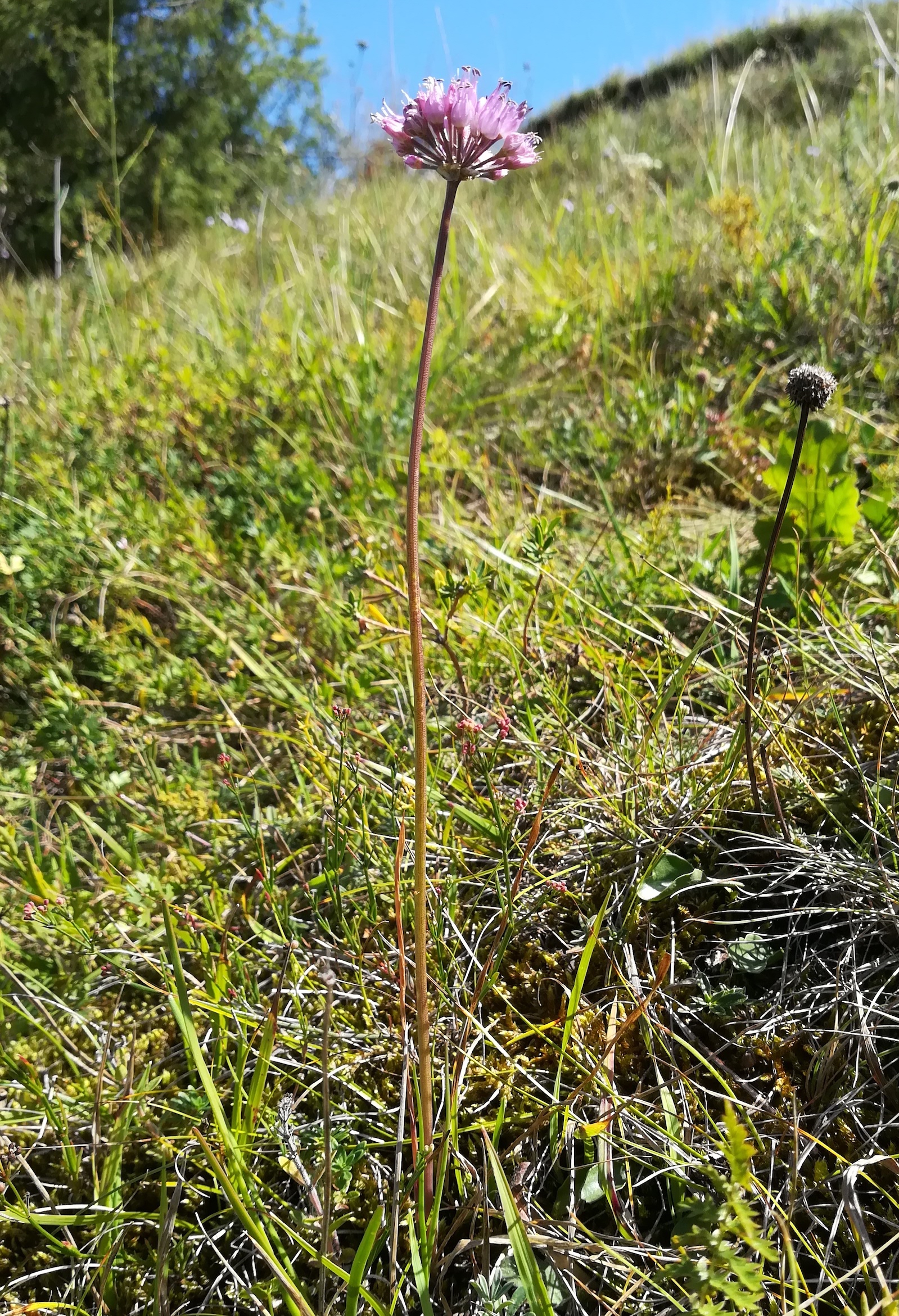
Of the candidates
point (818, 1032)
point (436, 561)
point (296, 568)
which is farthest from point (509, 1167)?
point (296, 568)

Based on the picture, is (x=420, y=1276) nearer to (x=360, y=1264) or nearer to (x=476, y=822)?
(x=360, y=1264)

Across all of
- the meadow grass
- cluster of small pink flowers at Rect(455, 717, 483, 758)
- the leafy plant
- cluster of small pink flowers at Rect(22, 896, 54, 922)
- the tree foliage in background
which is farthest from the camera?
the tree foliage in background

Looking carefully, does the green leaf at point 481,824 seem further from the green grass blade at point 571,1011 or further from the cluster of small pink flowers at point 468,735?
the green grass blade at point 571,1011

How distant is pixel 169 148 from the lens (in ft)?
30.7

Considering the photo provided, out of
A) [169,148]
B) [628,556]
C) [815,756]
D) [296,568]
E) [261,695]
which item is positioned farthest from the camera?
[169,148]

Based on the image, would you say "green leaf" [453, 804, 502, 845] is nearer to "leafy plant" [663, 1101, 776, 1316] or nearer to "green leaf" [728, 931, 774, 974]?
"green leaf" [728, 931, 774, 974]

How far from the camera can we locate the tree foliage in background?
802cm

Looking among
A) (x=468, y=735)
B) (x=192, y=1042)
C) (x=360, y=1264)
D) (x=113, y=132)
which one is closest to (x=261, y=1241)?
(x=360, y=1264)

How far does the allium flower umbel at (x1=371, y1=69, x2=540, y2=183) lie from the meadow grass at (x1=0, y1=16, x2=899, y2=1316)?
28.3 inches

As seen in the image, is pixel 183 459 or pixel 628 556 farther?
pixel 183 459

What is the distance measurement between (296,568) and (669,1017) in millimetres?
1568

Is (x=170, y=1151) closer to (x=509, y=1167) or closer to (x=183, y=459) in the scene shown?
(x=509, y=1167)

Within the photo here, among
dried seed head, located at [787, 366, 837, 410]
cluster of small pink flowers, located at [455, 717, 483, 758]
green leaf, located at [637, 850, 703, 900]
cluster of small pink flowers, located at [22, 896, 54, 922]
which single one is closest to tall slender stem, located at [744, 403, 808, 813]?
dried seed head, located at [787, 366, 837, 410]

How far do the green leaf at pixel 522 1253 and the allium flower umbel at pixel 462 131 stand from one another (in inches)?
46.7
